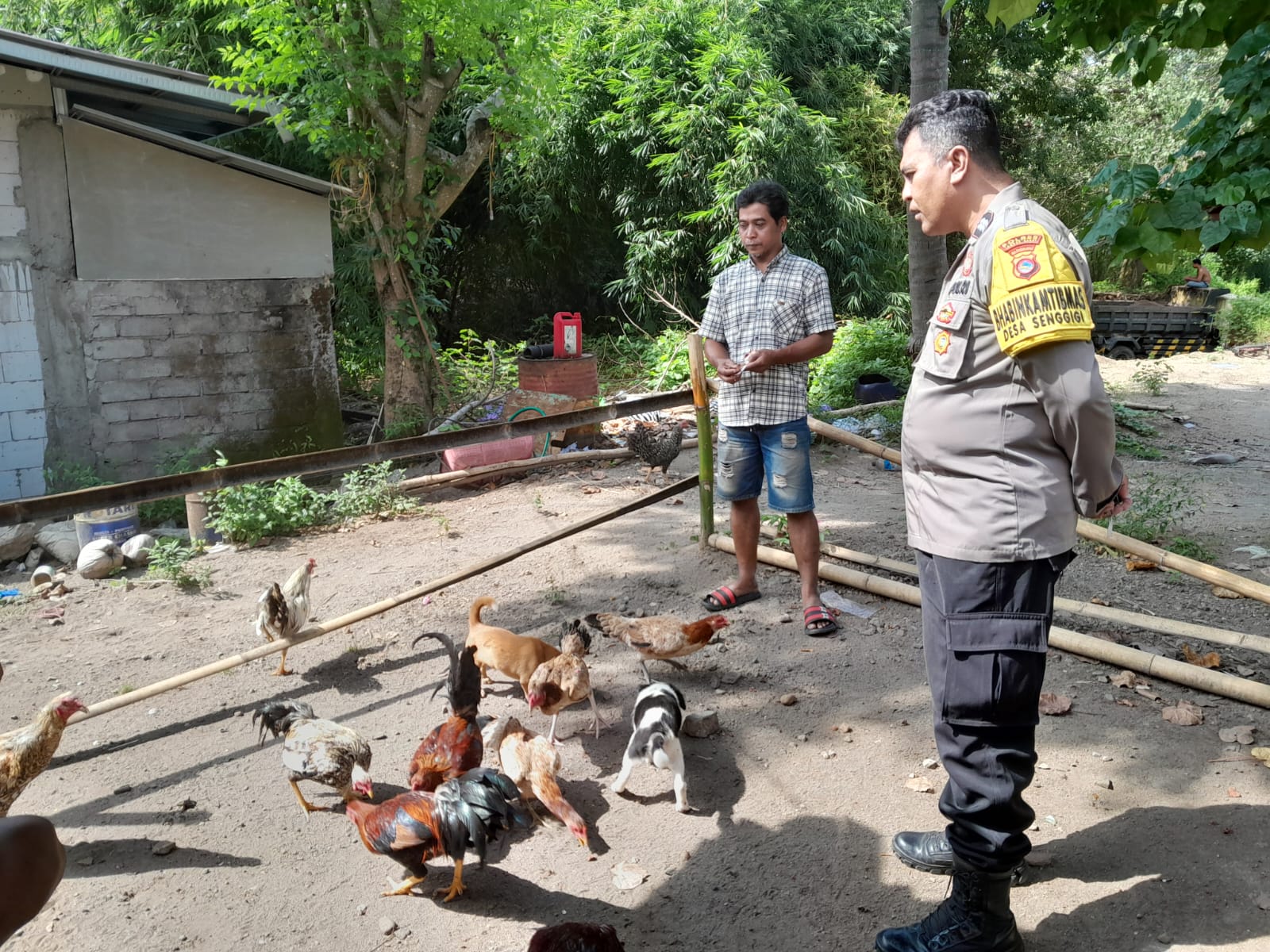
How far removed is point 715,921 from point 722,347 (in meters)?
2.94

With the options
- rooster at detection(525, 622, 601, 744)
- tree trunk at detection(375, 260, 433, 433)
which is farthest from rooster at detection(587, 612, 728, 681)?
tree trunk at detection(375, 260, 433, 433)

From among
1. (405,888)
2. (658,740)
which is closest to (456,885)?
(405,888)

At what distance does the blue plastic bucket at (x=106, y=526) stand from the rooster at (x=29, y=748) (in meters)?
4.03

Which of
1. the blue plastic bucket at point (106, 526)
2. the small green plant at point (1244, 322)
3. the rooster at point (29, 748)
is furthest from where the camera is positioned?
the small green plant at point (1244, 322)

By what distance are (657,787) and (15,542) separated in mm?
6188

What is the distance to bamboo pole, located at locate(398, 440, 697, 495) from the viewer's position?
28.0 ft

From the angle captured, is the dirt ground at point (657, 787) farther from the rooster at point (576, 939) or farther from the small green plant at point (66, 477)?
the small green plant at point (66, 477)

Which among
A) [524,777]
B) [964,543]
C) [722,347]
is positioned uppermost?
[722,347]

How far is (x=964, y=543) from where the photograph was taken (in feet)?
7.80

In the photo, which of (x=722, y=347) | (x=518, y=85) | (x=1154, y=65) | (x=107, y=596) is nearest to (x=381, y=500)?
(x=107, y=596)

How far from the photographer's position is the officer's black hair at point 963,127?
238 cm

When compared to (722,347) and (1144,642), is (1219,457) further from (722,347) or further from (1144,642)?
(722,347)

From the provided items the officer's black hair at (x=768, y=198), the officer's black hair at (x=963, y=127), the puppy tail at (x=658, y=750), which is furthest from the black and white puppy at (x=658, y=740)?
the officer's black hair at (x=768, y=198)

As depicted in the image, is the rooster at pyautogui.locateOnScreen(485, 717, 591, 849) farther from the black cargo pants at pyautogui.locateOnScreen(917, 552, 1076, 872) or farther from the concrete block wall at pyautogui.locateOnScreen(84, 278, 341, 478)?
the concrete block wall at pyautogui.locateOnScreen(84, 278, 341, 478)
